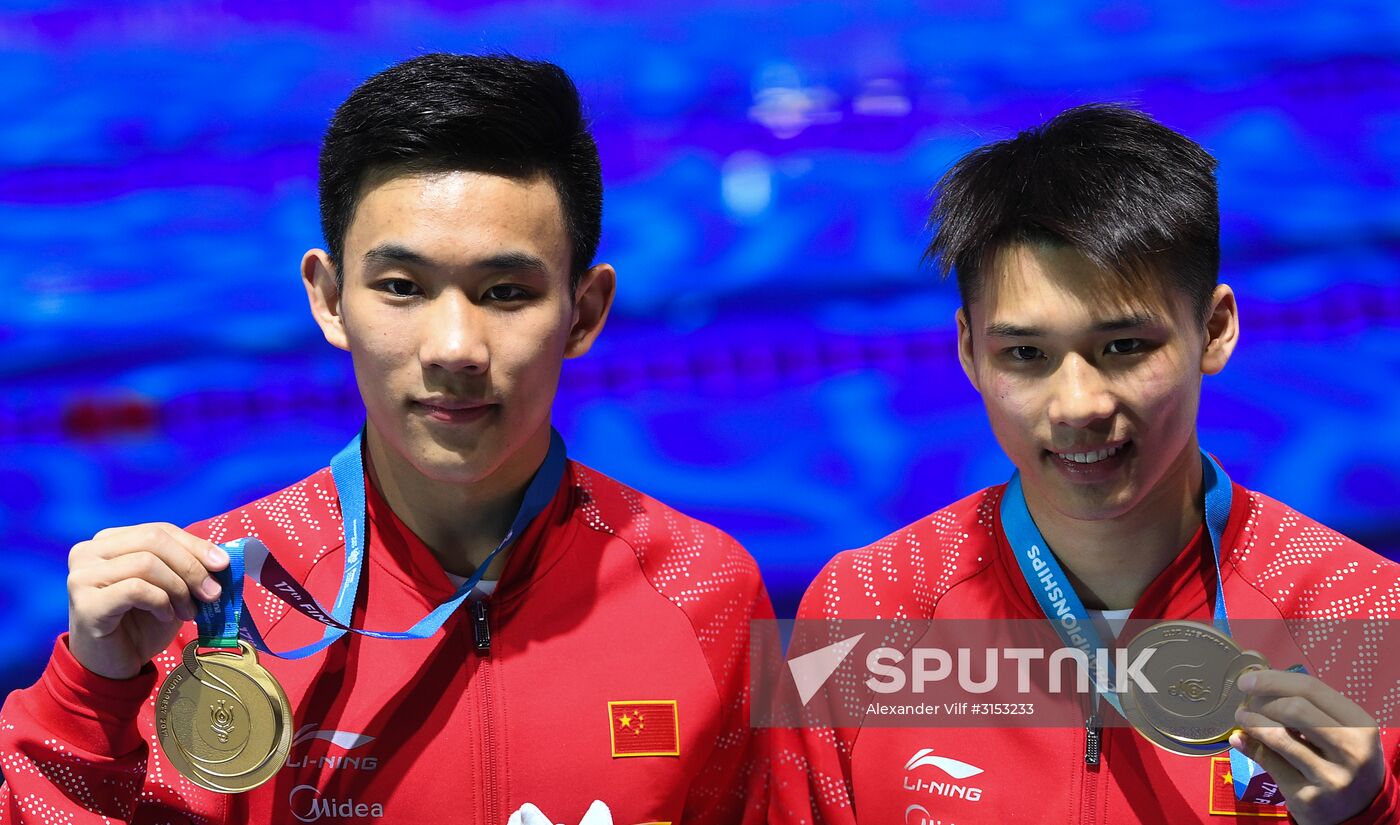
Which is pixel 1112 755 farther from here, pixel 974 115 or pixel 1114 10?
pixel 1114 10

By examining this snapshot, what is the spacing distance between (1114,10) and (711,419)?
1372 mm

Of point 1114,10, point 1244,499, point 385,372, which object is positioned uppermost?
point 1114,10

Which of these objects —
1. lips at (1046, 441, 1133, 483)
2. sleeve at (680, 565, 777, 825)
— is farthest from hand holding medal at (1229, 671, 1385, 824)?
sleeve at (680, 565, 777, 825)

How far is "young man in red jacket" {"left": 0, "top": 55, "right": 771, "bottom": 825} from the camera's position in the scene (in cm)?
229

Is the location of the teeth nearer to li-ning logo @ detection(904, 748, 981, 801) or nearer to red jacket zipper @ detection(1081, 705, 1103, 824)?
red jacket zipper @ detection(1081, 705, 1103, 824)

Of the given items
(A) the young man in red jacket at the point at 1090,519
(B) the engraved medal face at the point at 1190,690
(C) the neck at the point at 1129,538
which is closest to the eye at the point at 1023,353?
(A) the young man in red jacket at the point at 1090,519

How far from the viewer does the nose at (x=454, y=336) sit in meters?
2.34

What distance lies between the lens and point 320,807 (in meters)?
2.46

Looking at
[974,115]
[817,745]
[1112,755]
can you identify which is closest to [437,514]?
[817,745]

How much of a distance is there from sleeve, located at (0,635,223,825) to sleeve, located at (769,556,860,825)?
3.41 ft

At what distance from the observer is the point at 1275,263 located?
361 cm

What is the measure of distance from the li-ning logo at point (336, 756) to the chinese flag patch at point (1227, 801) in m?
1.33

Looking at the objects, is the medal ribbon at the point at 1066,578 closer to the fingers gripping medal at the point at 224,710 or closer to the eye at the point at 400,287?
the eye at the point at 400,287

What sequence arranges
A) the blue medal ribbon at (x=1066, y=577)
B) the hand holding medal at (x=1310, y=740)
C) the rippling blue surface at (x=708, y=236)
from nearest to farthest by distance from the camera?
the hand holding medal at (x=1310, y=740) → the blue medal ribbon at (x=1066, y=577) → the rippling blue surface at (x=708, y=236)
